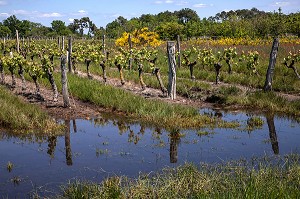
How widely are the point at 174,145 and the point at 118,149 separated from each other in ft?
5.56

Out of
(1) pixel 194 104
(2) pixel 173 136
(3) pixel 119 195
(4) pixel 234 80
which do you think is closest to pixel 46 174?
(3) pixel 119 195

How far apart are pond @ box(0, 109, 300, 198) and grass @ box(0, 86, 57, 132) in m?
0.67

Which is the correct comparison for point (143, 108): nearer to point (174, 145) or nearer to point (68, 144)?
point (174, 145)

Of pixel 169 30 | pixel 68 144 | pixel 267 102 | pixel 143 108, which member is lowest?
pixel 68 144

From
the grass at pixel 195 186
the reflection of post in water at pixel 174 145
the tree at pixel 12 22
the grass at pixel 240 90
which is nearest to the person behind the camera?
the grass at pixel 195 186

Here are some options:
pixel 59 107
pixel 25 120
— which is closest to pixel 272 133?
pixel 25 120

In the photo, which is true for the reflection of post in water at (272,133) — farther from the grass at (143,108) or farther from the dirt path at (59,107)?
Result: the dirt path at (59,107)

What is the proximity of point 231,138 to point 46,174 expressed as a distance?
6.01 metres

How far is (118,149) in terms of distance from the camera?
11328 mm

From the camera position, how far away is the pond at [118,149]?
29.6 feet

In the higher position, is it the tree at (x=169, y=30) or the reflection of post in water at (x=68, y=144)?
the tree at (x=169, y=30)

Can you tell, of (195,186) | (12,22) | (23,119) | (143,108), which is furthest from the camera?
(12,22)

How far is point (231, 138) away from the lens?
12.3m

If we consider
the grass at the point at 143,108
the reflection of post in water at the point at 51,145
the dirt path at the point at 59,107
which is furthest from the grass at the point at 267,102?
the reflection of post in water at the point at 51,145
